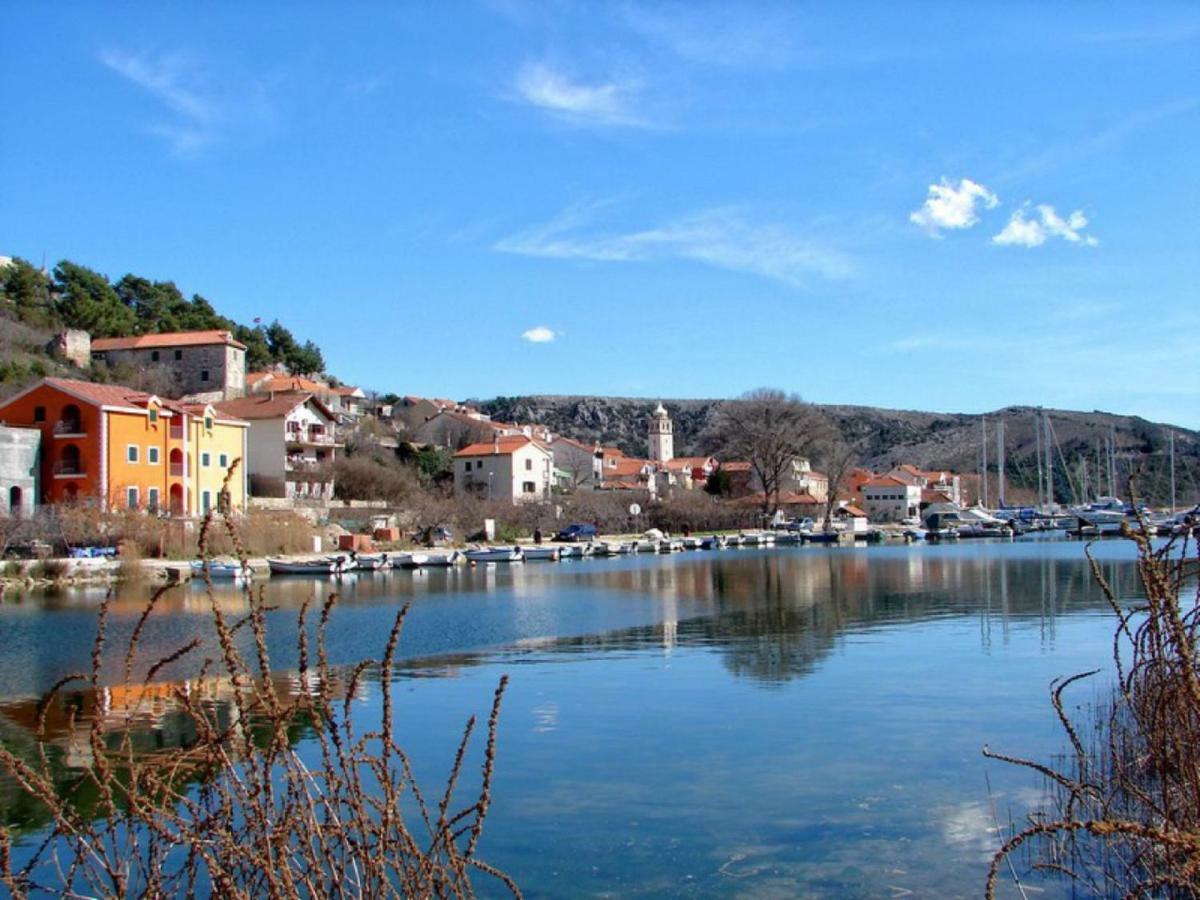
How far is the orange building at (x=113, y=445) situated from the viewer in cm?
5200

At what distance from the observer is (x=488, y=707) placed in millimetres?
18703

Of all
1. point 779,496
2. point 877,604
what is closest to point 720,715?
point 877,604

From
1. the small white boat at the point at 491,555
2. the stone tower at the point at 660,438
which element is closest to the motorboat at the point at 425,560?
the small white boat at the point at 491,555

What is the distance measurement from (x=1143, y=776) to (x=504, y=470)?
74.2 metres

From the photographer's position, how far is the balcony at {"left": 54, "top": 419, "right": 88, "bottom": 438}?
52.3 m

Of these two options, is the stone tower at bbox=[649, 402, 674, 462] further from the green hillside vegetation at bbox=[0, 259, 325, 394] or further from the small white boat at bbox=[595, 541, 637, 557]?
the small white boat at bbox=[595, 541, 637, 557]

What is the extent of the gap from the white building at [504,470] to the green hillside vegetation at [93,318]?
883 inches

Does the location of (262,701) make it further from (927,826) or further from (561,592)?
(561,592)

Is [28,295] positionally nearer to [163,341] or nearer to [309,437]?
[163,341]

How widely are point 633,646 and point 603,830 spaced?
14847 mm

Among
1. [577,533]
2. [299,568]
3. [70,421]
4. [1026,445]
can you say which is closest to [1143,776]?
[299,568]

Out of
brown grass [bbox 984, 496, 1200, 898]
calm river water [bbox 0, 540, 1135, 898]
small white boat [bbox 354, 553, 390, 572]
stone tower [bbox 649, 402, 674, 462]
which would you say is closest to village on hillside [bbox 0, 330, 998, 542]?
stone tower [bbox 649, 402, 674, 462]

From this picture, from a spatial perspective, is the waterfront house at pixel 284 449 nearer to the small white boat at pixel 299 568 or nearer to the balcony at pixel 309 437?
the balcony at pixel 309 437

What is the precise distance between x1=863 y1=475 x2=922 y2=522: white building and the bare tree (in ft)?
67.1
